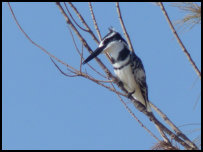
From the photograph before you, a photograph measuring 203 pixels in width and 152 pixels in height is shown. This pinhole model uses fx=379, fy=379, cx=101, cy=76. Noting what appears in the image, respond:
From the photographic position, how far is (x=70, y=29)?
1.93 metres

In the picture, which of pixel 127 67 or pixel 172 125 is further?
pixel 127 67

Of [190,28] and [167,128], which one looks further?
[190,28]

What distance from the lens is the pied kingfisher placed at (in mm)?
3070

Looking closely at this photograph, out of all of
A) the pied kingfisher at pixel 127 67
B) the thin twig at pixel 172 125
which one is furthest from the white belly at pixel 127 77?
the thin twig at pixel 172 125

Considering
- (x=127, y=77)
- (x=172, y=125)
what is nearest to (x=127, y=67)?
(x=127, y=77)

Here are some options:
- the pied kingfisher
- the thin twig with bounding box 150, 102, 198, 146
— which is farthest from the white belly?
the thin twig with bounding box 150, 102, 198, 146

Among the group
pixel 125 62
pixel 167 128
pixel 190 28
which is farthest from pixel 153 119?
pixel 125 62

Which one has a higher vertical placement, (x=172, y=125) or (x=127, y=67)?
(x=127, y=67)

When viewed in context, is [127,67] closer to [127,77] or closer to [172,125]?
[127,77]

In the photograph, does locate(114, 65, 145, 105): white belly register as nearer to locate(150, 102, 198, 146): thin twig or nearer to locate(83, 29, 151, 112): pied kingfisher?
locate(83, 29, 151, 112): pied kingfisher

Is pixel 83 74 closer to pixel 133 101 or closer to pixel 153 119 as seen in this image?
pixel 153 119

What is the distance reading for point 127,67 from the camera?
3.08 meters

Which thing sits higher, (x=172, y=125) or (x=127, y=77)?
(x=127, y=77)

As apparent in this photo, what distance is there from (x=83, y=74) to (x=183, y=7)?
0.74 m
